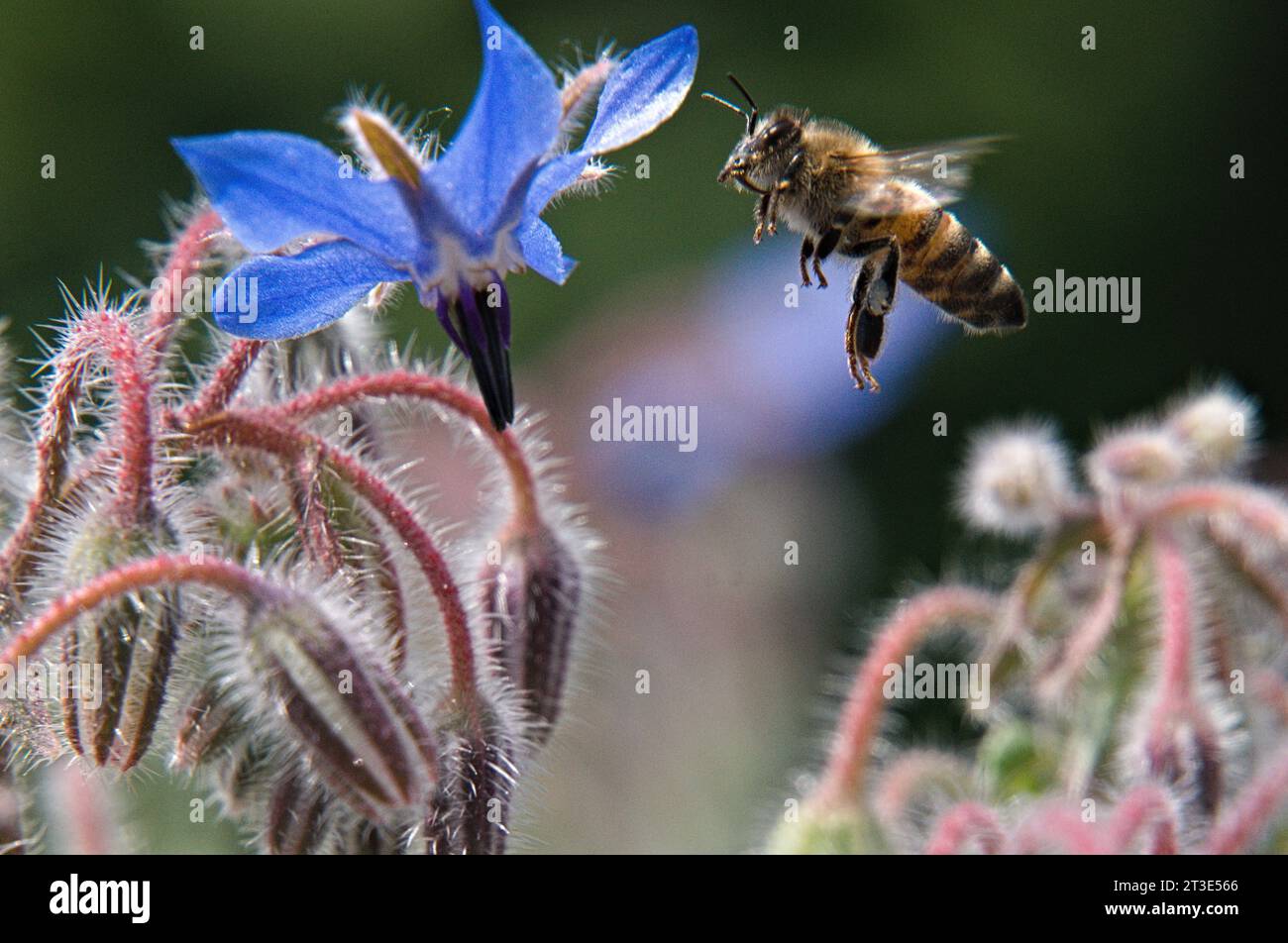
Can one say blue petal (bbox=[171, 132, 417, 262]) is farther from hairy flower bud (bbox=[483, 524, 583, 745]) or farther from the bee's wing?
the bee's wing

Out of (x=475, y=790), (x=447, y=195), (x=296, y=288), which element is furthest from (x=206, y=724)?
(x=447, y=195)

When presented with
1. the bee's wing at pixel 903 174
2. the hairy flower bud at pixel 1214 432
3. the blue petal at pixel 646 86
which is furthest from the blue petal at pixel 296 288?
the hairy flower bud at pixel 1214 432

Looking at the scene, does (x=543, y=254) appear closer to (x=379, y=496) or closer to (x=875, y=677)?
(x=379, y=496)

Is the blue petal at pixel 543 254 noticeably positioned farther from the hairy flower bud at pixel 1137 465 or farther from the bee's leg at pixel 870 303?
the hairy flower bud at pixel 1137 465

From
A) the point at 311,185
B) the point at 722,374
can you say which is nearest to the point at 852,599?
the point at 722,374

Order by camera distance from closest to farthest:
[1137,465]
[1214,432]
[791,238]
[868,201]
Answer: [868,201]
[1137,465]
[1214,432]
[791,238]

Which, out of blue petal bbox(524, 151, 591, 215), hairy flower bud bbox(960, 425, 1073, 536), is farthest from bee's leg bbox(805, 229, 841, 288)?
blue petal bbox(524, 151, 591, 215)
